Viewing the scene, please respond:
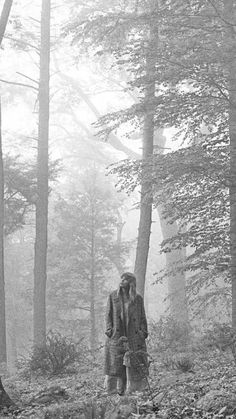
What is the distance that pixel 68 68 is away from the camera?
2484 cm

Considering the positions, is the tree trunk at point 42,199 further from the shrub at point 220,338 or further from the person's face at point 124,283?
the person's face at point 124,283

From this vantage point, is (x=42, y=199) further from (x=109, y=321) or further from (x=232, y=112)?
(x=109, y=321)

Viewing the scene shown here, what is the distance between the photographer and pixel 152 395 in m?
7.45

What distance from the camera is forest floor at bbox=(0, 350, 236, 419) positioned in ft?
18.6

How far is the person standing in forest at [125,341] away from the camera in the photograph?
8.34 m

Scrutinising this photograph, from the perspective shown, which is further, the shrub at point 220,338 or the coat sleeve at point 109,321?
the shrub at point 220,338

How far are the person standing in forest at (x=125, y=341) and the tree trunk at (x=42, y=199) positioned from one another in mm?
8031

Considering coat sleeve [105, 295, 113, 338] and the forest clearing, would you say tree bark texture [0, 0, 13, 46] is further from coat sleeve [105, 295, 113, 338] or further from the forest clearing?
coat sleeve [105, 295, 113, 338]

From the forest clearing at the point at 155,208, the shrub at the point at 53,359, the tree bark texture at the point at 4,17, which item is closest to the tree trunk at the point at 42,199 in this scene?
the forest clearing at the point at 155,208

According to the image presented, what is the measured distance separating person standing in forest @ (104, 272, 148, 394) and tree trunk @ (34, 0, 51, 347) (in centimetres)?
803

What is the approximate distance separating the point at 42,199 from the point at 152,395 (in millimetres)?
10724

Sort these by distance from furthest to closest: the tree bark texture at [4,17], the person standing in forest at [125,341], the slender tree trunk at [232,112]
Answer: the tree bark texture at [4,17], the slender tree trunk at [232,112], the person standing in forest at [125,341]

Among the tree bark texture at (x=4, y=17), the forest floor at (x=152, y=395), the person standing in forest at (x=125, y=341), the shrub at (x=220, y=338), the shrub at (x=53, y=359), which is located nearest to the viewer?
the forest floor at (x=152, y=395)

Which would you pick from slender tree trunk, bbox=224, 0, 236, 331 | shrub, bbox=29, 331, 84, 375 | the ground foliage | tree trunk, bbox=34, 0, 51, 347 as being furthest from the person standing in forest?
tree trunk, bbox=34, 0, 51, 347
